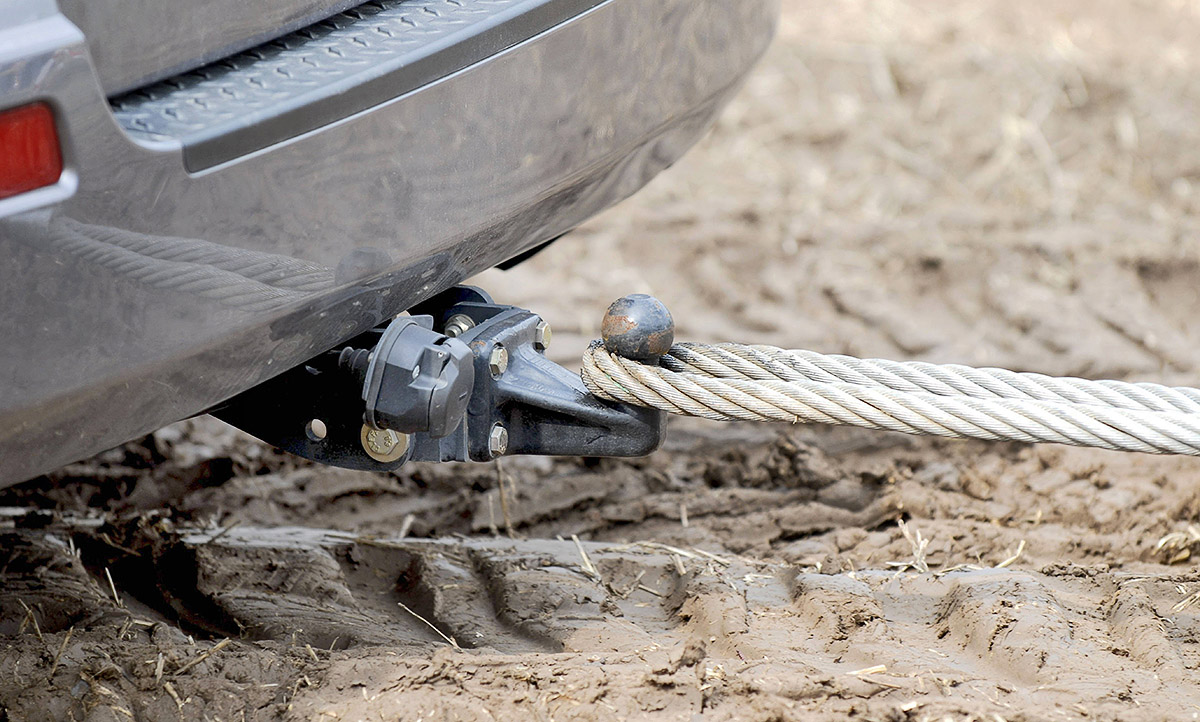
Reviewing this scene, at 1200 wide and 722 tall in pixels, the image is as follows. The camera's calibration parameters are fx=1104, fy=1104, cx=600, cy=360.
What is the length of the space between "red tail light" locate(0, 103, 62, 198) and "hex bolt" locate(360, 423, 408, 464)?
→ 632 millimetres

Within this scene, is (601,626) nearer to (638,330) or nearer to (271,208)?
(638,330)

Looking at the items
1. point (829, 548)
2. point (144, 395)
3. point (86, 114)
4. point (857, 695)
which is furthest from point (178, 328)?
point (829, 548)

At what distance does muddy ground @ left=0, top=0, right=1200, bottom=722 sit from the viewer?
1.62 meters

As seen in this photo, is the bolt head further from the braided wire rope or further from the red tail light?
the red tail light

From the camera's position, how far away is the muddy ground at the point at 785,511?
162 cm

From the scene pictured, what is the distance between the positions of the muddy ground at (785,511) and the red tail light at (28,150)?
2.59 feet

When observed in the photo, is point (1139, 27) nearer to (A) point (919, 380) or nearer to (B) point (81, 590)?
(A) point (919, 380)

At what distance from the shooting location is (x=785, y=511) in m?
2.56

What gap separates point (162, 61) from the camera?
1.33 metres

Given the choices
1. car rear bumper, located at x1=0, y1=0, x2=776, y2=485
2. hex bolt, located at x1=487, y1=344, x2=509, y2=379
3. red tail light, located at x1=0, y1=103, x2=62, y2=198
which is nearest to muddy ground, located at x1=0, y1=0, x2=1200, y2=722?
hex bolt, located at x1=487, y1=344, x2=509, y2=379

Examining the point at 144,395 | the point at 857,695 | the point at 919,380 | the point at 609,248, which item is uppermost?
the point at 144,395

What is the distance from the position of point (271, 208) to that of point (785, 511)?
1.56 meters

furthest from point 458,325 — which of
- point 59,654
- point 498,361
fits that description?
point 59,654

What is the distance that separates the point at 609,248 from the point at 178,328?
107 inches
